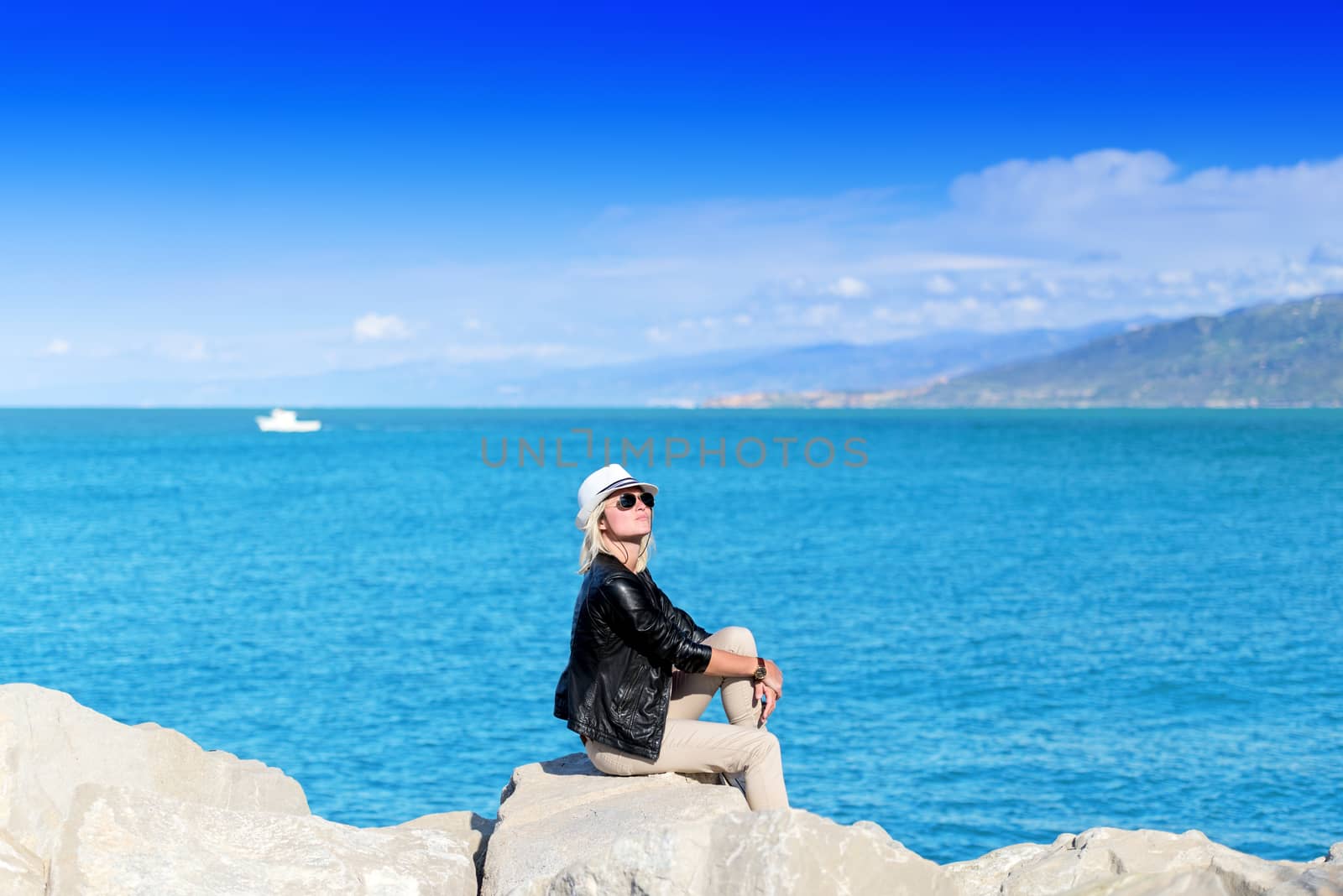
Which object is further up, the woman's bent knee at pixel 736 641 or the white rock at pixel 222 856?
the woman's bent knee at pixel 736 641

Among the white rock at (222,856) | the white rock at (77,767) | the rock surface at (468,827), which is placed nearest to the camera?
Answer: the white rock at (222,856)

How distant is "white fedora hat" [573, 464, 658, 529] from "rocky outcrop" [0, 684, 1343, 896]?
5.11ft

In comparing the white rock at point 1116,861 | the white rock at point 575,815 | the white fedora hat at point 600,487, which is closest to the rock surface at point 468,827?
the white rock at point 575,815

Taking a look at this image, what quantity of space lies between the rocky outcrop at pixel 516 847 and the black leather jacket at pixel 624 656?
15.1 inches

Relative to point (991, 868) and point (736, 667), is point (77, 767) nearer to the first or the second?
point (736, 667)

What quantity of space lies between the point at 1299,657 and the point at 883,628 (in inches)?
309

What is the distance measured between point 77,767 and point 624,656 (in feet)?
10.3

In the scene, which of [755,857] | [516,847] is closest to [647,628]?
[516,847]

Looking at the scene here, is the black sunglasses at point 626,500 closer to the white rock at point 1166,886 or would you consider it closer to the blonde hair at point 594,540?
the blonde hair at point 594,540

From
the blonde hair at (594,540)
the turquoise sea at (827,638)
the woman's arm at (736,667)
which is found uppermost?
the blonde hair at (594,540)

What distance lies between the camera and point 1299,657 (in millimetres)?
22516

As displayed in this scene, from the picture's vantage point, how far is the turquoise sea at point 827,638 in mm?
15367

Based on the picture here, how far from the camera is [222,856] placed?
571 centimetres

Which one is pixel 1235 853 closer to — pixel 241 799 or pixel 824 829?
pixel 824 829
